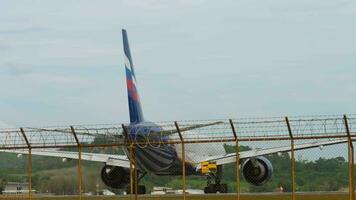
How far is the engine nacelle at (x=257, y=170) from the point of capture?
47.1 meters

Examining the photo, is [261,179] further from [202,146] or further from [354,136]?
[354,136]

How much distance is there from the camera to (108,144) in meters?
24.4

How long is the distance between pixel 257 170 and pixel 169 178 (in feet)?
24.4

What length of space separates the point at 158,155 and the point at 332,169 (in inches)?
711

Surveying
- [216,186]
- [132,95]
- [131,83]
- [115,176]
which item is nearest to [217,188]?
[216,186]

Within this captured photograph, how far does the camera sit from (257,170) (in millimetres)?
47469

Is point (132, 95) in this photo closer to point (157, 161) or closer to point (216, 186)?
point (157, 161)

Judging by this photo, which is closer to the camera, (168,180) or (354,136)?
(354,136)

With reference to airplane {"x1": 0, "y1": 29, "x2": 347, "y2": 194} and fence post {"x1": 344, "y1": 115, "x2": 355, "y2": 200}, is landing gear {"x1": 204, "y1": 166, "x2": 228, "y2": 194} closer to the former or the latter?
airplane {"x1": 0, "y1": 29, "x2": 347, "y2": 194}

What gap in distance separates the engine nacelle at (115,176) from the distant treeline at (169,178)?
3.75 ft

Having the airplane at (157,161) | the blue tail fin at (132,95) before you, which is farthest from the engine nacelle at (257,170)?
the blue tail fin at (132,95)

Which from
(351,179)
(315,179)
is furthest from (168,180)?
(351,179)

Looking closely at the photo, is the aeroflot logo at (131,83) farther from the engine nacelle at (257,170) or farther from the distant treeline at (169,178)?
the engine nacelle at (257,170)

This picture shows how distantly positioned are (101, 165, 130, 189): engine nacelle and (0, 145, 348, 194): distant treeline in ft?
3.75
